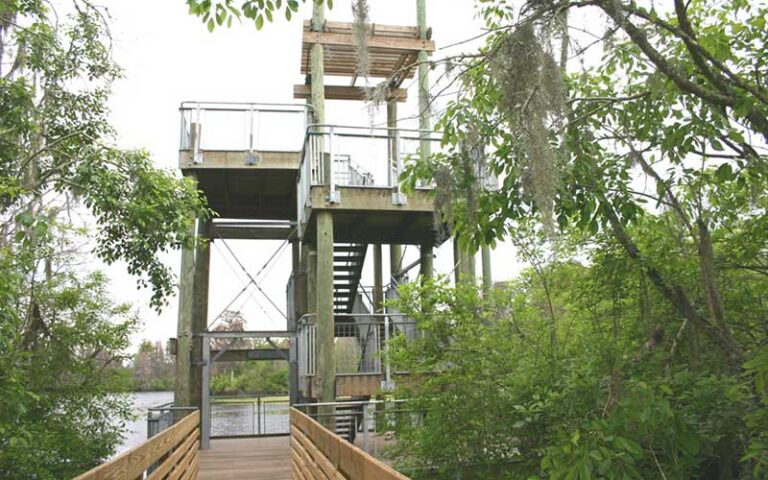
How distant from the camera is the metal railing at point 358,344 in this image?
11.0 meters

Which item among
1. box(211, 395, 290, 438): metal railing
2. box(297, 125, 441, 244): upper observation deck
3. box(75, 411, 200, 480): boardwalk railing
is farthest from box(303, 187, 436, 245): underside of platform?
box(211, 395, 290, 438): metal railing

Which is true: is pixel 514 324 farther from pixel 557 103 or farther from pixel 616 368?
pixel 557 103

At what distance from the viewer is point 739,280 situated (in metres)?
5.73

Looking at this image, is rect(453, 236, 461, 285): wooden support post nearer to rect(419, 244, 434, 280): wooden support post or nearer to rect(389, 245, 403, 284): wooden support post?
rect(419, 244, 434, 280): wooden support post

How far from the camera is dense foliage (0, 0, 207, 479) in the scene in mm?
7401

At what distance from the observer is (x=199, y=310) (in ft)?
48.8

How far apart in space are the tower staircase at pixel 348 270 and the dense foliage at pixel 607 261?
6.77 m

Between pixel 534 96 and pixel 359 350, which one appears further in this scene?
pixel 359 350

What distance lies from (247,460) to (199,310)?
4693 millimetres

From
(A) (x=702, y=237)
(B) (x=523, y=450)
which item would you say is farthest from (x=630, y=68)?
(B) (x=523, y=450)

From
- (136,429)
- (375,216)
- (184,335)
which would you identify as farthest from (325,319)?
(136,429)

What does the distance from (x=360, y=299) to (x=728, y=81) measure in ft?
37.2

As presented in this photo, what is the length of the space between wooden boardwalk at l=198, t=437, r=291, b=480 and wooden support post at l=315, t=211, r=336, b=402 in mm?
1307

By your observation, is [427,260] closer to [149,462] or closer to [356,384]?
[356,384]
